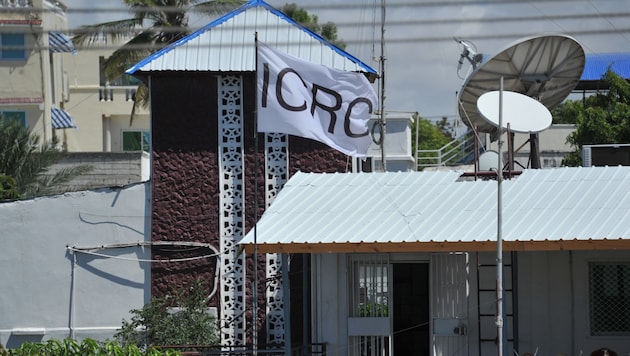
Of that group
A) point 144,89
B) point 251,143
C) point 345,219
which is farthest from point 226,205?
point 144,89

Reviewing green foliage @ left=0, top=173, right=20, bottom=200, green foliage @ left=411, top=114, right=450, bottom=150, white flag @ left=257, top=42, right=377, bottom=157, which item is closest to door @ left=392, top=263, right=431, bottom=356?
white flag @ left=257, top=42, right=377, bottom=157

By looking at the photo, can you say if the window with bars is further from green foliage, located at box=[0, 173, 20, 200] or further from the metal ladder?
green foliage, located at box=[0, 173, 20, 200]

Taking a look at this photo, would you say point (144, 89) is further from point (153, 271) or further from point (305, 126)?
point (305, 126)

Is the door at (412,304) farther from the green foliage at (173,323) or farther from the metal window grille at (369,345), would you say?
the green foliage at (173,323)

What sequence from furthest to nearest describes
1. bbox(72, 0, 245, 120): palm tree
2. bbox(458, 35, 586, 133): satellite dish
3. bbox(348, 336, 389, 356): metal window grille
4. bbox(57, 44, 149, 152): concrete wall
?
bbox(57, 44, 149, 152): concrete wall < bbox(72, 0, 245, 120): palm tree < bbox(458, 35, 586, 133): satellite dish < bbox(348, 336, 389, 356): metal window grille

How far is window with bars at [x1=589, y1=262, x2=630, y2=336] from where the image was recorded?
714 inches

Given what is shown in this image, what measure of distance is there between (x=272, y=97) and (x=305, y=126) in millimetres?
647

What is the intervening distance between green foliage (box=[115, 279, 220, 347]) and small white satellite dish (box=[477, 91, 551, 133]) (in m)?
6.04

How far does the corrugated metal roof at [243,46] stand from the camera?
21.7 meters

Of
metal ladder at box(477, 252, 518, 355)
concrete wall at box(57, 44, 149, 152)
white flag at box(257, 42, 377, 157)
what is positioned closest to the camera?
white flag at box(257, 42, 377, 157)

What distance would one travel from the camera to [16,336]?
842 inches

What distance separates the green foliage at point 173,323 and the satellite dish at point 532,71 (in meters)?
5.58

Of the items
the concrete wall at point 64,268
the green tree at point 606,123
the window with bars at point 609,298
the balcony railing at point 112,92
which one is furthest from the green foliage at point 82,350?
the balcony railing at point 112,92

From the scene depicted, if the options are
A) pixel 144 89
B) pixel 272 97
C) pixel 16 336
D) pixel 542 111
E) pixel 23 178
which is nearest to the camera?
pixel 272 97
